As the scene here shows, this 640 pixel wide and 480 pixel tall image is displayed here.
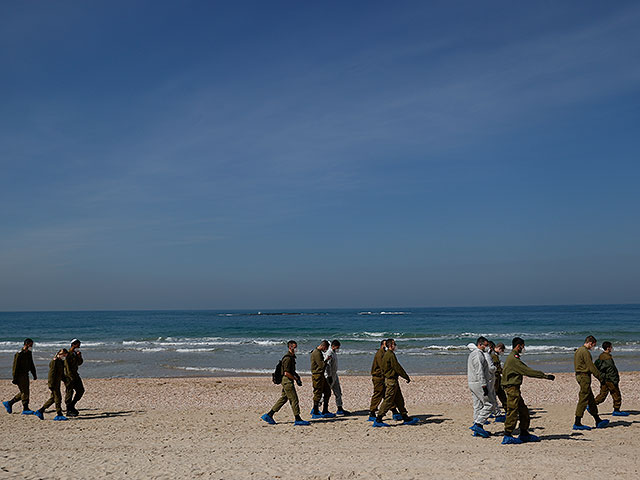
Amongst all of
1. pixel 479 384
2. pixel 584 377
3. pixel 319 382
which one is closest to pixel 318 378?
pixel 319 382

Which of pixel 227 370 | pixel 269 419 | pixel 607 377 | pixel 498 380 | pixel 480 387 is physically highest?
pixel 480 387

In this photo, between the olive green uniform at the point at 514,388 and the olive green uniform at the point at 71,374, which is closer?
the olive green uniform at the point at 514,388

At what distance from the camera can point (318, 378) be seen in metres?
11.6

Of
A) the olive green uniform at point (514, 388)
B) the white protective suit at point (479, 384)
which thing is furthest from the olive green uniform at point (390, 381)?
the olive green uniform at point (514, 388)

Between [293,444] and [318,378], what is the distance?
2308mm

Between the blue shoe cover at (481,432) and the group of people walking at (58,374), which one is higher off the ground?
the group of people walking at (58,374)

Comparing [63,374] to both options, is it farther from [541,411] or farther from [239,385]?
[541,411]

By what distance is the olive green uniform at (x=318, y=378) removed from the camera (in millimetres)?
11516

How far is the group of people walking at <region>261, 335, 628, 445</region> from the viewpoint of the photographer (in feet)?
29.9

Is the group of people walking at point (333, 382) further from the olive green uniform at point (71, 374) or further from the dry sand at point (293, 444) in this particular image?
the olive green uniform at point (71, 374)

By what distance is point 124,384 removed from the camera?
60.7ft

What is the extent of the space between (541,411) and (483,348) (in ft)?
12.5

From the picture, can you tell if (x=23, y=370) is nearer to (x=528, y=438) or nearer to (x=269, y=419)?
(x=269, y=419)

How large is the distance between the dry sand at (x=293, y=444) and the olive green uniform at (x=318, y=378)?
0.57m
